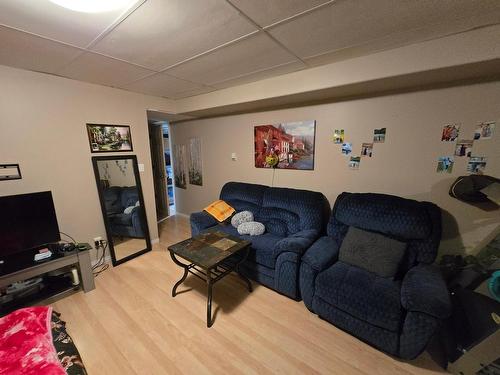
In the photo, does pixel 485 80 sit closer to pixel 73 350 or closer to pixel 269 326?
pixel 269 326

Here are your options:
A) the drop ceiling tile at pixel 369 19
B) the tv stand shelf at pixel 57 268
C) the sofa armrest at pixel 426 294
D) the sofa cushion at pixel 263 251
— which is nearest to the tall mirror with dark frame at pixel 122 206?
the tv stand shelf at pixel 57 268

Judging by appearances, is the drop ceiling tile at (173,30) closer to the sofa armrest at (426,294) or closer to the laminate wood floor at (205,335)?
the sofa armrest at (426,294)

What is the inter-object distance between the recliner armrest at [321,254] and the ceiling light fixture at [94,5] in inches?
87.8

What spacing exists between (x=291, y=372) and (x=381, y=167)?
82.5 inches

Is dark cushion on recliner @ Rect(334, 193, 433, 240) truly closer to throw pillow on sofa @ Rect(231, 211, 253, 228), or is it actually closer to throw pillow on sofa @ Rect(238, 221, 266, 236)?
throw pillow on sofa @ Rect(238, 221, 266, 236)

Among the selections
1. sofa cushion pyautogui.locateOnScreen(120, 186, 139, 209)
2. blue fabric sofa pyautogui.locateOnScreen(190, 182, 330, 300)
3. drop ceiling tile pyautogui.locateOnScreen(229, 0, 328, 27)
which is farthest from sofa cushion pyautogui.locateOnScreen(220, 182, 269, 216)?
drop ceiling tile pyautogui.locateOnScreen(229, 0, 328, 27)

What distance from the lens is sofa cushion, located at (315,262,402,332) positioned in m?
1.49

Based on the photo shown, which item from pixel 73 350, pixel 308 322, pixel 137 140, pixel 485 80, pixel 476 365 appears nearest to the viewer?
pixel 73 350

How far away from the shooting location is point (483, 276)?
165 cm

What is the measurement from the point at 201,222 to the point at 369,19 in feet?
8.54

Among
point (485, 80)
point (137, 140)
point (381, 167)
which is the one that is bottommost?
point (381, 167)

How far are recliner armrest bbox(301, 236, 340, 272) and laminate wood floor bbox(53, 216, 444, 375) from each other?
0.52 meters

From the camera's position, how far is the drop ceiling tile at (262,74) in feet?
6.89

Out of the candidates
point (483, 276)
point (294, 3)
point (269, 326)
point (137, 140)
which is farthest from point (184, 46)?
point (483, 276)
